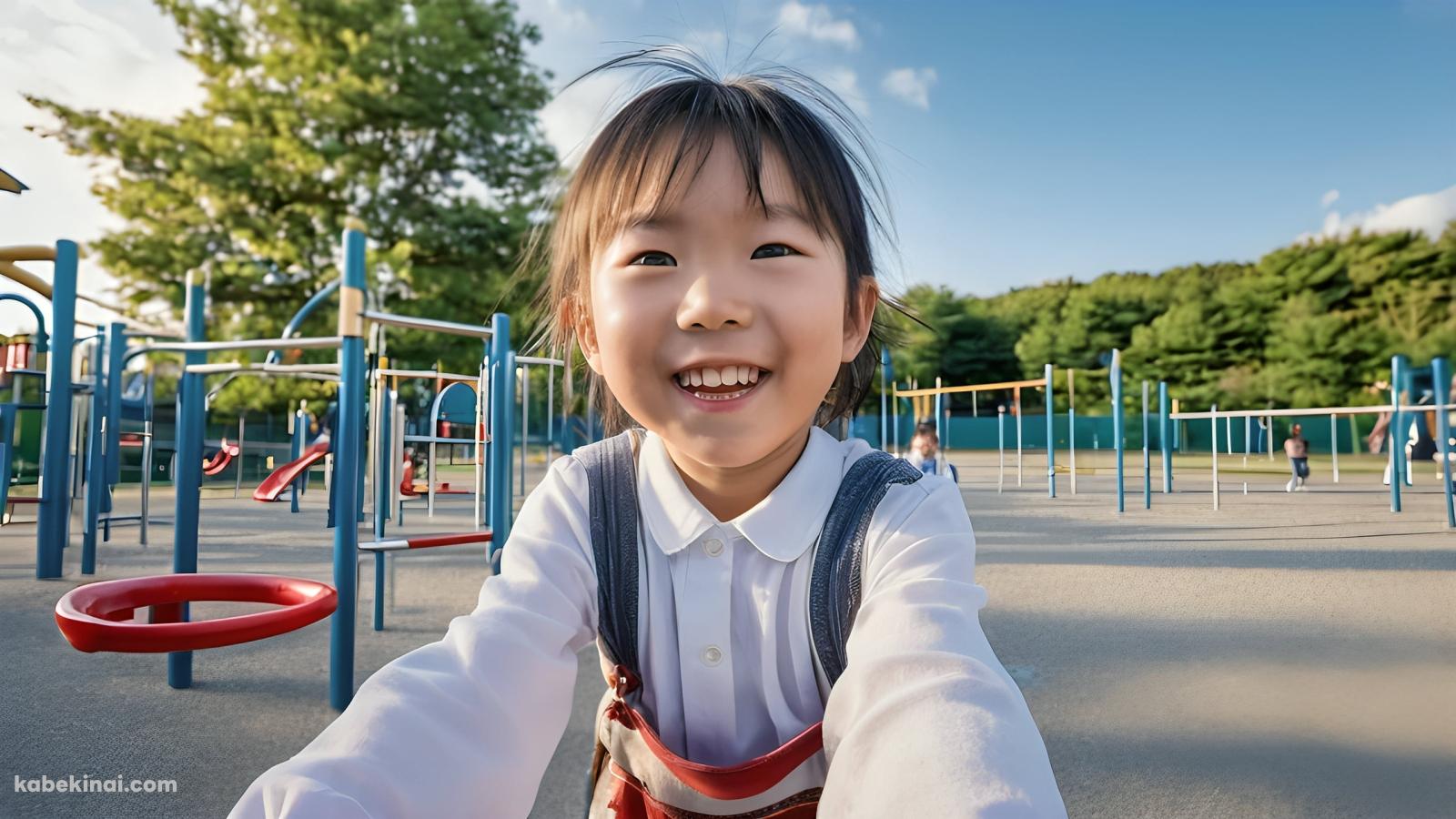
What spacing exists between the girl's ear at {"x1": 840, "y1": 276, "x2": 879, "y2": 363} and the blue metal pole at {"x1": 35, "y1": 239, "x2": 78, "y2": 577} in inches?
119

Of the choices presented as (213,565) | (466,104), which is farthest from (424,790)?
(466,104)

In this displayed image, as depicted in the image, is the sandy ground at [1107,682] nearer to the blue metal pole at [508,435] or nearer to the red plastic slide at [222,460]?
the blue metal pole at [508,435]

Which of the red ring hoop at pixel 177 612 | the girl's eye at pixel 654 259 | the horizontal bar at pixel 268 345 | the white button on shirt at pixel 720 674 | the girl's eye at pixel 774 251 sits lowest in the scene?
the red ring hoop at pixel 177 612

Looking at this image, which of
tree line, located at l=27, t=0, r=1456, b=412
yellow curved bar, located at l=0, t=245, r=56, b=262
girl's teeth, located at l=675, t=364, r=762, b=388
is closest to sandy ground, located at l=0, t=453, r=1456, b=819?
girl's teeth, located at l=675, t=364, r=762, b=388

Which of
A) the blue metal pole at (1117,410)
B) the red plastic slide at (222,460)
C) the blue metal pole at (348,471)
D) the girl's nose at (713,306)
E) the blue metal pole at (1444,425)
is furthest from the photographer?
the blue metal pole at (1117,410)

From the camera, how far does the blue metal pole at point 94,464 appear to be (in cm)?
290

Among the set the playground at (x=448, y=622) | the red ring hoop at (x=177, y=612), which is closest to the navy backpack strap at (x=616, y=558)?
the playground at (x=448, y=622)

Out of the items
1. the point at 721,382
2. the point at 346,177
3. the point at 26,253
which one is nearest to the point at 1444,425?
the point at 721,382

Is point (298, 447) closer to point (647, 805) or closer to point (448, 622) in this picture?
point (448, 622)

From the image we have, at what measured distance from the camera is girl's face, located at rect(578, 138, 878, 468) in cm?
58

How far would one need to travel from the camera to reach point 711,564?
2.15 ft

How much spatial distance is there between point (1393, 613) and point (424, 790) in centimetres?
289

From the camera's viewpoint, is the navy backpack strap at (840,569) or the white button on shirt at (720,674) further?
the navy backpack strap at (840,569)

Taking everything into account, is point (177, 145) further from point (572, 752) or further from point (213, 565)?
point (572, 752)
